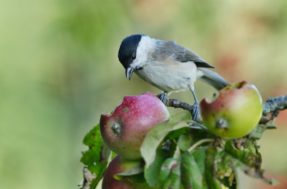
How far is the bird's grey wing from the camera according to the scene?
153 inches

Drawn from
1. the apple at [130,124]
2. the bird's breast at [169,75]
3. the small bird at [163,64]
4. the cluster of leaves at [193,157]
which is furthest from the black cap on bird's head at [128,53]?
the cluster of leaves at [193,157]

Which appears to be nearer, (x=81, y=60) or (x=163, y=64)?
(x=163, y=64)

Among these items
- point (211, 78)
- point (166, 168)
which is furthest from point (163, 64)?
point (166, 168)

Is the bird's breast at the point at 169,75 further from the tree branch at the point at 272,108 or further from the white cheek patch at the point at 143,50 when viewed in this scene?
the tree branch at the point at 272,108

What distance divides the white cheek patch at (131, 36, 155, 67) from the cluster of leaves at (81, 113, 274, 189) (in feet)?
7.77

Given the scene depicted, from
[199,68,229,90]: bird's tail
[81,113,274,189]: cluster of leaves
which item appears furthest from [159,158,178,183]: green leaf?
[199,68,229,90]: bird's tail

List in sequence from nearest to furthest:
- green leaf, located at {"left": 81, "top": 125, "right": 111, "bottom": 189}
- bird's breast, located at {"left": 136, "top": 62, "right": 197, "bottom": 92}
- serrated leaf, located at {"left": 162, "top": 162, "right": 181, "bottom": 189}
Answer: serrated leaf, located at {"left": 162, "top": 162, "right": 181, "bottom": 189}
green leaf, located at {"left": 81, "top": 125, "right": 111, "bottom": 189}
bird's breast, located at {"left": 136, "top": 62, "right": 197, "bottom": 92}

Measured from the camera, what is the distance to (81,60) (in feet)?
23.6

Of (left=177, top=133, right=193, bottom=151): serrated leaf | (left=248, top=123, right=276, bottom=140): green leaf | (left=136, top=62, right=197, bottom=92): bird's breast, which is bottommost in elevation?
(left=136, top=62, right=197, bottom=92): bird's breast

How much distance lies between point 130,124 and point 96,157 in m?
0.16

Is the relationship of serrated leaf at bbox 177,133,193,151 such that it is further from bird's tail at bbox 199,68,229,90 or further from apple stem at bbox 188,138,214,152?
bird's tail at bbox 199,68,229,90

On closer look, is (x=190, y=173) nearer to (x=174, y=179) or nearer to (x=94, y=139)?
(x=174, y=179)

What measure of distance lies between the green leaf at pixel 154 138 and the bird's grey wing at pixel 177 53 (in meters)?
2.54

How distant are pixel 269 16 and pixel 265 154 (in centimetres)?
99
